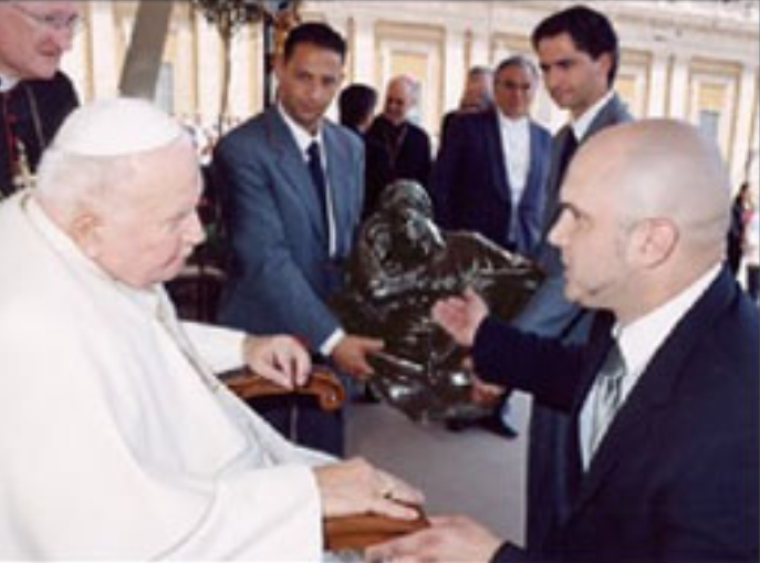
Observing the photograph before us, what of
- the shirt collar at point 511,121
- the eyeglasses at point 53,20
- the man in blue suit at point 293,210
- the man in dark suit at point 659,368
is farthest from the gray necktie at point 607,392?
the shirt collar at point 511,121

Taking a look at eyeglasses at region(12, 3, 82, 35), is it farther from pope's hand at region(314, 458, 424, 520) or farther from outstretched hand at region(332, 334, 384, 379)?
pope's hand at region(314, 458, 424, 520)

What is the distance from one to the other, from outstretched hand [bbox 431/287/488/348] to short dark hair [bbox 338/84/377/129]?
8.76 feet

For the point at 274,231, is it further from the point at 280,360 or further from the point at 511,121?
the point at 511,121

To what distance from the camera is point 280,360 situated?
1929 mm

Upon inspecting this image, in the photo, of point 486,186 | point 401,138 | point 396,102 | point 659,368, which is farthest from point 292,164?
point 396,102

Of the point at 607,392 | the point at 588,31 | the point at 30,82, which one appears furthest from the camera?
the point at 30,82

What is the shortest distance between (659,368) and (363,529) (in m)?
0.54

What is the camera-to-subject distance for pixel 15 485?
4.08 feet

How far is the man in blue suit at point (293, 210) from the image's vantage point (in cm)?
244

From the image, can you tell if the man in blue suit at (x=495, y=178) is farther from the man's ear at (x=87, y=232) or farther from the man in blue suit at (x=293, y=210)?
the man's ear at (x=87, y=232)

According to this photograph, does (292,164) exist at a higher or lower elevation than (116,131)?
lower

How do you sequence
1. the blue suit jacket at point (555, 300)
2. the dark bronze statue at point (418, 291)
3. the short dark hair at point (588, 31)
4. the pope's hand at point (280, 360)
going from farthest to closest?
the dark bronze statue at point (418, 291)
the short dark hair at point (588, 31)
the blue suit jacket at point (555, 300)
the pope's hand at point (280, 360)

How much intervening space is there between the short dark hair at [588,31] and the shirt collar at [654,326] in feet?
4.17

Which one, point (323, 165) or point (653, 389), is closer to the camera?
point (653, 389)
